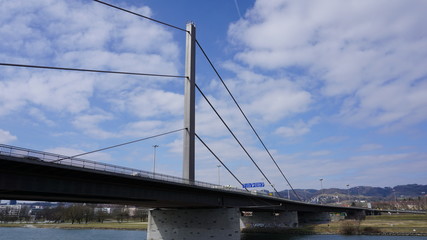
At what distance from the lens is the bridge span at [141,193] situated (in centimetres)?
2423

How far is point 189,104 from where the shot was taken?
4428 cm

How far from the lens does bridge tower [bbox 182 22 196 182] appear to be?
4241cm

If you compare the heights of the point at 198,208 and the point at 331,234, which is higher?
the point at 198,208

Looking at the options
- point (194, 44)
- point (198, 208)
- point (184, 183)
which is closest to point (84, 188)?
point (184, 183)

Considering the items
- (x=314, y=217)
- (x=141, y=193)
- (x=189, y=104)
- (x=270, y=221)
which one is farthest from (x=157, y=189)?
(x=314, y=217)

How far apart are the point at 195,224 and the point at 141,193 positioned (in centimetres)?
1533

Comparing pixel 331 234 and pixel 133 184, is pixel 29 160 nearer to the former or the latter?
pixel 133 184

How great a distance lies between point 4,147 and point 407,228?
70.7 m

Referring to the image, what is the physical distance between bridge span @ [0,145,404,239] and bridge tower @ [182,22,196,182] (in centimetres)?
230

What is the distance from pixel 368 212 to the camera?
5492 inches

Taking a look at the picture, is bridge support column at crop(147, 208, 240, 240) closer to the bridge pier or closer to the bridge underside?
the bridge underside

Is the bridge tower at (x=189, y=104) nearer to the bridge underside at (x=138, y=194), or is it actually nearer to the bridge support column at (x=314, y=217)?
the bridge underside at (x=138, y=194)

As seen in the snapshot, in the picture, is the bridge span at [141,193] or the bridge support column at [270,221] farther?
the bridge support column at [270,221]

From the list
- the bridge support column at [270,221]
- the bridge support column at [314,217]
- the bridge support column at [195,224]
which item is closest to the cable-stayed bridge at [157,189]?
the bridge support column at [195,224]
